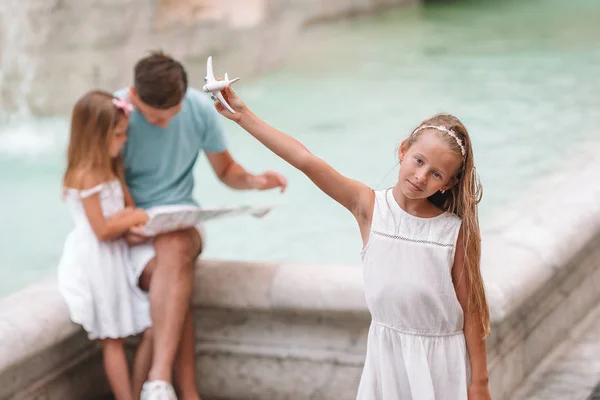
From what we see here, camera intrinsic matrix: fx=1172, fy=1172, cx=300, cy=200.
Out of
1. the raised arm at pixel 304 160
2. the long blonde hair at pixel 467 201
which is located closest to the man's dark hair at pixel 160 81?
the raised arm at pixel 304 160

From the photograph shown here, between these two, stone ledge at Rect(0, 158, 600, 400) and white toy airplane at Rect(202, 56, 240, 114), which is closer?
white toy airplane at Rect(202, 56, 240, 114)

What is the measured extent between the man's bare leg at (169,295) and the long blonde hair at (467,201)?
3.53 feet

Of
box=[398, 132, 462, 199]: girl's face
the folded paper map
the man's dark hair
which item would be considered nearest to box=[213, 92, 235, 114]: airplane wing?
box=[398, 132, 462, 199]: girl's face

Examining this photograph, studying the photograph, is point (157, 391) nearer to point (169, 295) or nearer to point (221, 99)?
point (169, 295)

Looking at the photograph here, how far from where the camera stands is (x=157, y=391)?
3.30 m

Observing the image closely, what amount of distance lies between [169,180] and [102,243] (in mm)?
343

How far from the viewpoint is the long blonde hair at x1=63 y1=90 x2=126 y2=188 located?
135 inches

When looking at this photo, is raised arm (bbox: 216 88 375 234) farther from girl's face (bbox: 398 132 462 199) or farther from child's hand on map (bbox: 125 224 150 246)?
child's hand on map (bbox: 125 224 150 246)

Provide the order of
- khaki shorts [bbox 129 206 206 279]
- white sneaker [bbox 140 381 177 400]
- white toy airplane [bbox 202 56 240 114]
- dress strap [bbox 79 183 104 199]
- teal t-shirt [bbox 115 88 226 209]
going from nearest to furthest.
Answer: white toy airplane [bbox 202 56 240 114], white sneaker [bbox 140 381 177 400], dress strap [bbox 79 183 104 199], khaki shorts [bbox 129 206 206 279], teal t-shirt [bbox 115 88 226 209]

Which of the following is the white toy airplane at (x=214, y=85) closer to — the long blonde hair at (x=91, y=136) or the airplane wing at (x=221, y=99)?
the airplane wing at (x=221, y=99)

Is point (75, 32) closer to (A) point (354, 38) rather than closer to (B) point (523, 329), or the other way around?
(A) point (354, 38)

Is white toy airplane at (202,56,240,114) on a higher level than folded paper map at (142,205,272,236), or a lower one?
higher

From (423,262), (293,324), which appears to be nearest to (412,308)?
(423,262)

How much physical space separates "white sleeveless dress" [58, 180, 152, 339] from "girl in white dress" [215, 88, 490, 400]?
1015 mm
